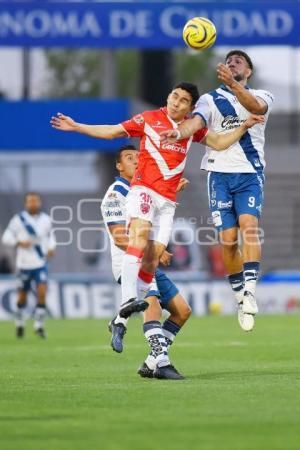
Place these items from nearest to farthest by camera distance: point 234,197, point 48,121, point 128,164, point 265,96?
point 128,164
point 265,96
point 234,197
point 48,121

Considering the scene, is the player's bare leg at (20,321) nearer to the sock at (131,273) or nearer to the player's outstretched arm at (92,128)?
the player's outstretched arm at (92,128)

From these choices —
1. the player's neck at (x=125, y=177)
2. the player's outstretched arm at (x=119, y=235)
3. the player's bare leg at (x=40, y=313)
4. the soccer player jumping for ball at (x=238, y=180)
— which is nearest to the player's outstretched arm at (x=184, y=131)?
the soccer player jumping for ball at (x=238, y=180)

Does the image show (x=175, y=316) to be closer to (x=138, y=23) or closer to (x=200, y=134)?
(x=200, y=134)

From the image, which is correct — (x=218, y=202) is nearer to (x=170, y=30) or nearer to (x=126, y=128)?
(x=126, y=128)

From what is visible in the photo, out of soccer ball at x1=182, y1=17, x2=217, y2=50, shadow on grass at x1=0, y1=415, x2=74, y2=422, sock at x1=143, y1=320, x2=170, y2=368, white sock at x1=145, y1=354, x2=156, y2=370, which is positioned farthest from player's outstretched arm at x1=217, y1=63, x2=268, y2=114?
shadow on grass at x1=0, y1=415, x2=74, y2=422

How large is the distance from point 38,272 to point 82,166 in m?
11.5

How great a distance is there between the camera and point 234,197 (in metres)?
14.2

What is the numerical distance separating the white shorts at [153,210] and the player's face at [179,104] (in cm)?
75

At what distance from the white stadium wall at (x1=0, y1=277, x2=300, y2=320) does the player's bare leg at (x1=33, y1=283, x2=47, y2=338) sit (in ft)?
18.4

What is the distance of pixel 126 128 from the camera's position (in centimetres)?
1280

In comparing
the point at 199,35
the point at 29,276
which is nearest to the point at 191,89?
the point at 199,35

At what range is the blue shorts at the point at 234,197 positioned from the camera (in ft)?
46.0

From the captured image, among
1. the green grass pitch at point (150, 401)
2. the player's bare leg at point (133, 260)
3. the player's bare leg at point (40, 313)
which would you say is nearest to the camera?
the green grass pitch at point (150, 401)

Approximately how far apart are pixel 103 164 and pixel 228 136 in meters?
23.4
